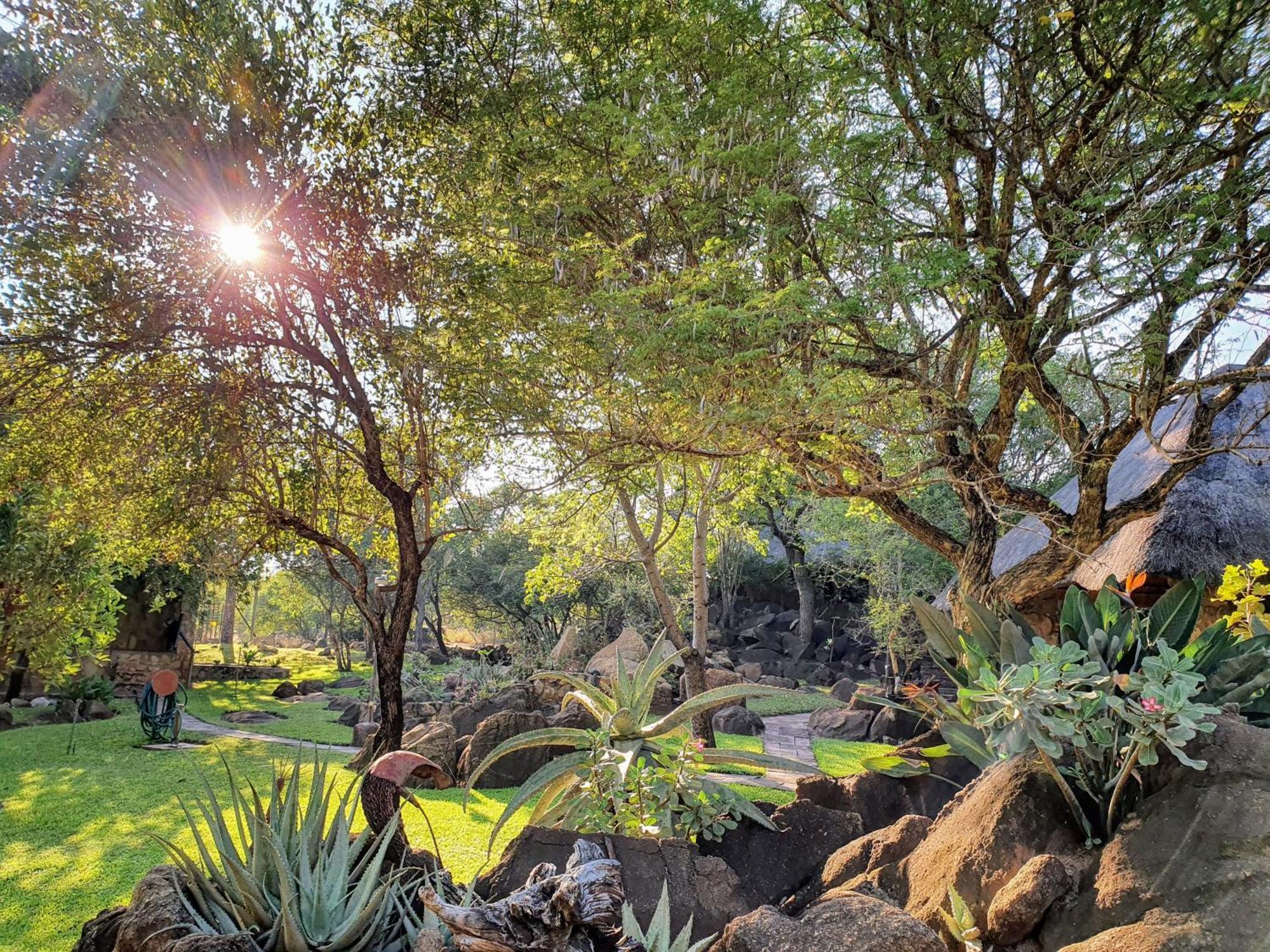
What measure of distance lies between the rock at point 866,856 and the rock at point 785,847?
9cm

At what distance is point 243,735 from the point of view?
11375 millimetres

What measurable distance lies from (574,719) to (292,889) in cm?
711

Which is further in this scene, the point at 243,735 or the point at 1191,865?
the point at 243,735

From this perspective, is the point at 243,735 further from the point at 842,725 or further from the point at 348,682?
the point at 348,682

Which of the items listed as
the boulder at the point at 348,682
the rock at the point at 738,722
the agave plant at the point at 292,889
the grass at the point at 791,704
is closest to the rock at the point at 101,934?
the agave plant at the point at 292,889

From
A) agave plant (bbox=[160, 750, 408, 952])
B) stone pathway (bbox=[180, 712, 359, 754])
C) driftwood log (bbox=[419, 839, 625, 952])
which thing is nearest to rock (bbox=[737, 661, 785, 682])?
stone pathway (bbox=[180, 712, 359, 754])

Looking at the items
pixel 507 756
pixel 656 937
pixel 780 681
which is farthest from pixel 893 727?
pixel 656 937

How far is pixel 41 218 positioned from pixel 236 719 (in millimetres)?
10200

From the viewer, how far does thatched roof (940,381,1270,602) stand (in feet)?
26.8

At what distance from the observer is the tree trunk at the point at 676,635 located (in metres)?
9.73

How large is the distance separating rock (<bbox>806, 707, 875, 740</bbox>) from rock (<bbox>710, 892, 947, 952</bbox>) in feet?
35.5

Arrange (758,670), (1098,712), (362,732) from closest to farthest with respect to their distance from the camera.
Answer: (1098,712), (362,732), (758,670)

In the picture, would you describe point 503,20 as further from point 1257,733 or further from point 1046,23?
point 1257,733

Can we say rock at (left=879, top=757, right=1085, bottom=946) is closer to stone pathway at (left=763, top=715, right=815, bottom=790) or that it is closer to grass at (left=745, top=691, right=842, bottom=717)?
stone pathway at (left=763, top=715, right=815, bottom=790)
